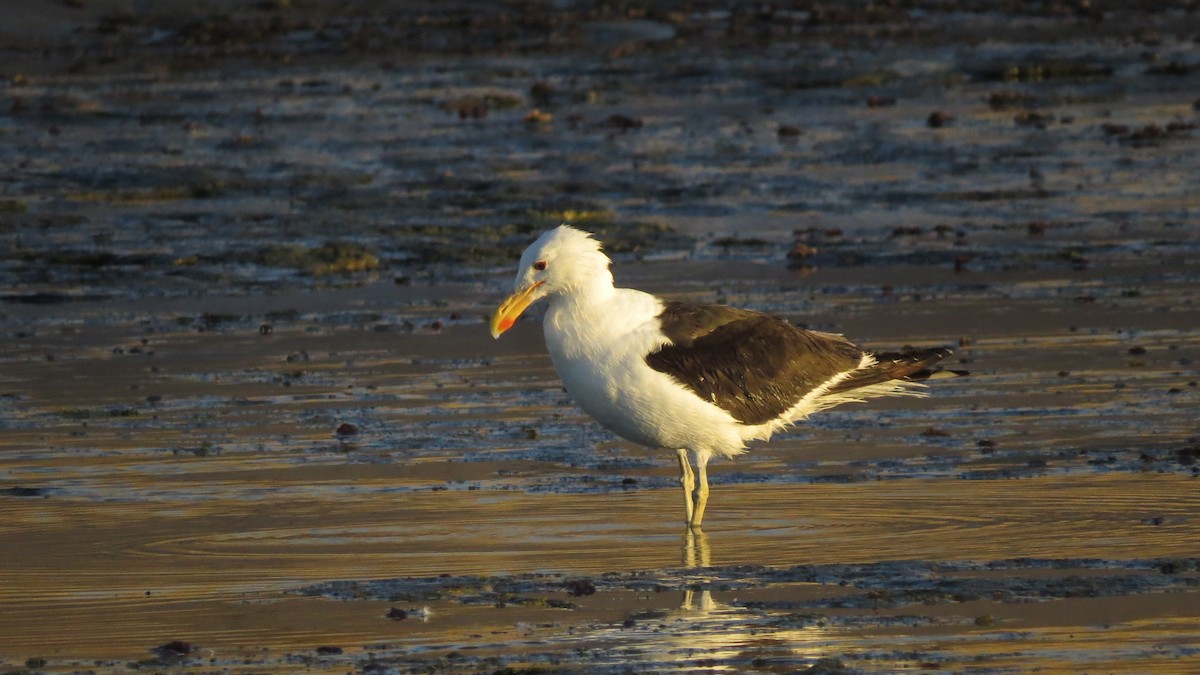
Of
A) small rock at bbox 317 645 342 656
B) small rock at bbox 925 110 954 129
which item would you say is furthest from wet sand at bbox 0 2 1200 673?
small rock at bbox 925 110 954 129

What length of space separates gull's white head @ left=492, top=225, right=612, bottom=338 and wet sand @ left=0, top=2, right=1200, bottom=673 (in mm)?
927

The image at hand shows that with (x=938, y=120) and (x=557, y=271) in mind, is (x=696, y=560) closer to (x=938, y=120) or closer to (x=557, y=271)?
(x=557, y=271)

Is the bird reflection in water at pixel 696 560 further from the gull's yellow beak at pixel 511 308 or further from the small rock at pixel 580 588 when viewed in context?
the gull's yellow beak at pixel 511 308

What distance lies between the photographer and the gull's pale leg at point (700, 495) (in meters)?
9.11

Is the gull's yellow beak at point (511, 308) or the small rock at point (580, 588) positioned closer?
the small rock at point (580, 588)

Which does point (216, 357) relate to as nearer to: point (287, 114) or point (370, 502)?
point (370, 502)

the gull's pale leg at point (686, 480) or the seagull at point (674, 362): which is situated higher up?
the seagull at point (674, 362)

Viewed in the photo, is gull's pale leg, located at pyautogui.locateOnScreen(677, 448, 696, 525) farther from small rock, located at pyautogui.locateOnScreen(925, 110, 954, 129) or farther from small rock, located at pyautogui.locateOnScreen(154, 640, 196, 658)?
small rock, located at pyautogui.locateOnScreen(925, 110, 954, 129)

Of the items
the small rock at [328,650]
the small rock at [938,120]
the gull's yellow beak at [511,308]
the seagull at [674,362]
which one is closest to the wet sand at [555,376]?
the small rock at [328,650]

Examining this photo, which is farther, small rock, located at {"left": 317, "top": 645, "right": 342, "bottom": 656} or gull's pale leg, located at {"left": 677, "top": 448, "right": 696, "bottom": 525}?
gull's pale leg, located at {"left": 677, "top": 448, "right": 696, "bottom": 525}

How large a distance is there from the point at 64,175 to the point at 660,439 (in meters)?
13.8

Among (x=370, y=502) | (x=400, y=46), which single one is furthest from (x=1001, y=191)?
(x=400, y=46)

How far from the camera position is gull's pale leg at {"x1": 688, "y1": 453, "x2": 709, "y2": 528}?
9109mm

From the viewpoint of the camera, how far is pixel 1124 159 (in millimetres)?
21078
